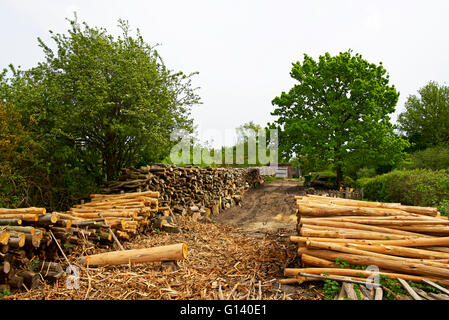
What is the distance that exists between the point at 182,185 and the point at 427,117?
25.2m

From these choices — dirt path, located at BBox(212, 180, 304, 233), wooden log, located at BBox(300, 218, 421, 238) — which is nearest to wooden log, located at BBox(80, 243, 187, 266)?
wooden log, located at BBox(300, 218, 421, 238)

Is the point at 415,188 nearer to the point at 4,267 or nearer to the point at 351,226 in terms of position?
the point at 351,226

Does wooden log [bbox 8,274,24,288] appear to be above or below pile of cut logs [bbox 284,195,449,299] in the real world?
below

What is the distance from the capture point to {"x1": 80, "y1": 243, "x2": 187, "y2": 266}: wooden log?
3.96 m

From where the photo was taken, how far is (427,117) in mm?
23188

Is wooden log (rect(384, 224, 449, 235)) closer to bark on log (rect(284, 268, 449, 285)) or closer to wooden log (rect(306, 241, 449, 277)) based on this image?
wooden log (rect(306, 241, 449, 277))

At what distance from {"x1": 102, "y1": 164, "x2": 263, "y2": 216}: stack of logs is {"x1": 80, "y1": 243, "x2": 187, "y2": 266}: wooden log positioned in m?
3.80

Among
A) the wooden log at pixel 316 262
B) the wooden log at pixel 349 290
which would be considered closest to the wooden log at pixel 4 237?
the wooden log at pixel 316 262

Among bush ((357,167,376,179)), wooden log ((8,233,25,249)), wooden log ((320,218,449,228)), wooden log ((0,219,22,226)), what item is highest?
bush ((357,167,376,179))

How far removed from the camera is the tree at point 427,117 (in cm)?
2181

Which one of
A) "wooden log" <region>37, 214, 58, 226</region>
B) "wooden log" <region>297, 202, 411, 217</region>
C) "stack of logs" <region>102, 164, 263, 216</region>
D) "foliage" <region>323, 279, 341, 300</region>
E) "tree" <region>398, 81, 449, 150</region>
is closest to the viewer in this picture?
"foliage" <region>323, 279, 341, 300</region>

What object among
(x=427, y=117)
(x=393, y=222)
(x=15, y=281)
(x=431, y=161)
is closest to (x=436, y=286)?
(x=393, y=222)
